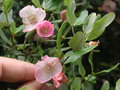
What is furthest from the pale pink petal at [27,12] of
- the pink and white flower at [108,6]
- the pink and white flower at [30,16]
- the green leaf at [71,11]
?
the pink and white flower at [108,6]

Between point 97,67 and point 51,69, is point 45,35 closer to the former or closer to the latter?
point 51,69

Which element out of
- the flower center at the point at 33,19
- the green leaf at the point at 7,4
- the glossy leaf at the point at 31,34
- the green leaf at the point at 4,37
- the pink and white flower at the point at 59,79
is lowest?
the pink and white flower at the point at 59,79

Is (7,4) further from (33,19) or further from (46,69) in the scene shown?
(46,69)

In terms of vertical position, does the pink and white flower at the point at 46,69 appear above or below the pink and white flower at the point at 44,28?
below

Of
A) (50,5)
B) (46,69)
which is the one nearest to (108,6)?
(50,5)

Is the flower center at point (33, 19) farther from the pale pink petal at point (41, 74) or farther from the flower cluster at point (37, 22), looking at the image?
the pale pink petal at point (41, 74)

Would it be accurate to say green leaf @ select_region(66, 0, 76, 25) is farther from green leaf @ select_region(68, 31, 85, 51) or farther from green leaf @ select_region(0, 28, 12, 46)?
green leaf @ select_region(0, 28, 12, 46)

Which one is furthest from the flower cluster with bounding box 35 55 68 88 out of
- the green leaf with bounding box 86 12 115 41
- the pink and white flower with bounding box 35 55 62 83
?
the green leaf with bounding box 86 12 115 41

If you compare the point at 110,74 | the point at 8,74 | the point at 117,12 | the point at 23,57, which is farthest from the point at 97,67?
the point at 8,74
